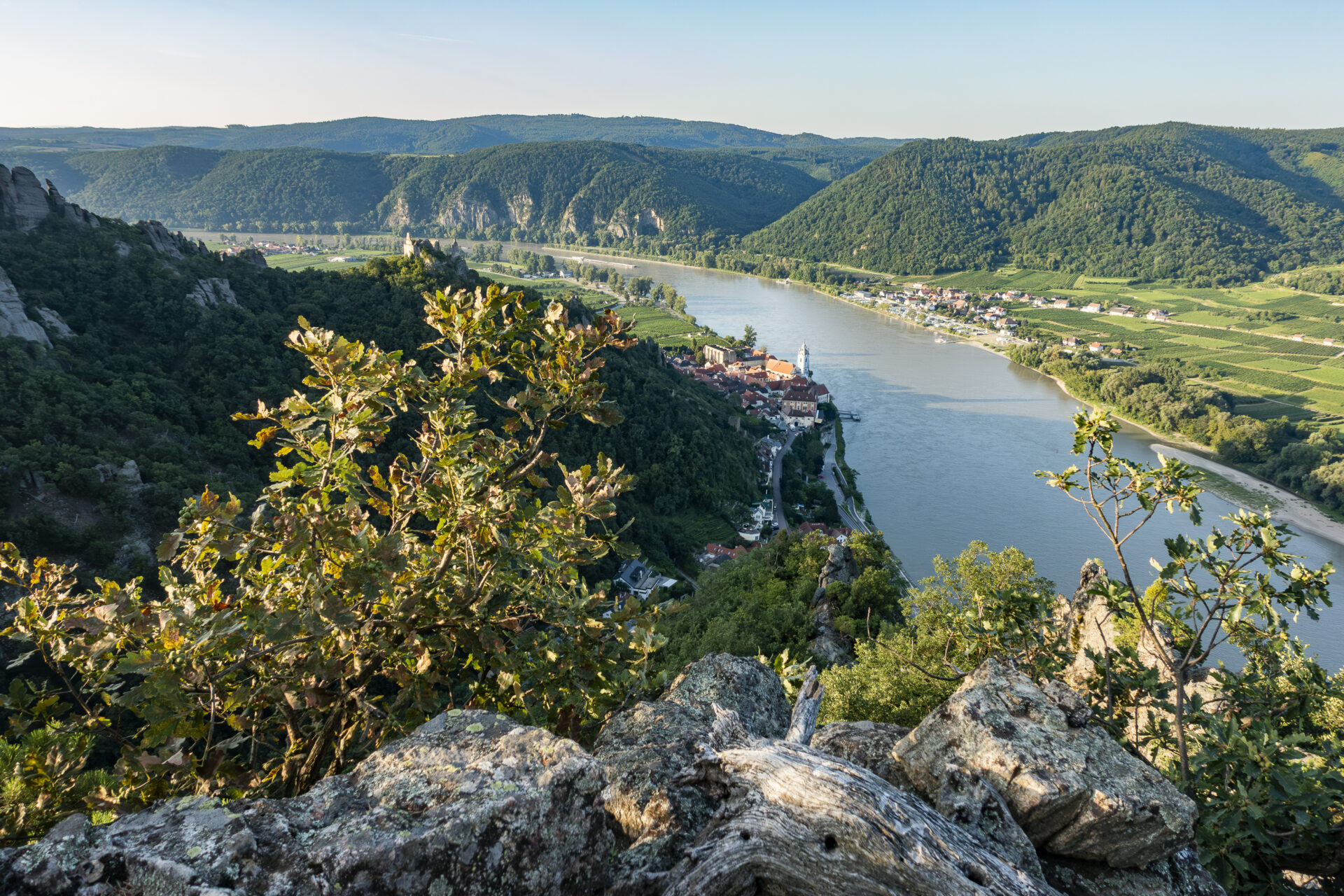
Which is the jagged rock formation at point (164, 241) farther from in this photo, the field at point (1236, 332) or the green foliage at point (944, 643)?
the field at point (1236, 332)

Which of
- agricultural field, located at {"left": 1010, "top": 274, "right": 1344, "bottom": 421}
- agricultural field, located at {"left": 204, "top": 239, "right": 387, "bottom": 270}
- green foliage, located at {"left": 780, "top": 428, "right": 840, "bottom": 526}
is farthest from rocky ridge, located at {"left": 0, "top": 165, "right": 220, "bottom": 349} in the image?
agricultural field, located at {"left": 1010, "top": 274, "right": 1344, "bottom": 421}

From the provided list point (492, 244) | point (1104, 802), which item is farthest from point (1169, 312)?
point (492, 244)

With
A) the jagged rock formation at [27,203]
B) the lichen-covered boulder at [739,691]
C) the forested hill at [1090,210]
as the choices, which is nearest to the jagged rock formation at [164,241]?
the jagged rock formation at [27,203]

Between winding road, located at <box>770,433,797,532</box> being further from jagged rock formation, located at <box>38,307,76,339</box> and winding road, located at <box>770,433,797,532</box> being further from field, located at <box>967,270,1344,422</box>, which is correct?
field, located at <box>967,270,1344,422</box>

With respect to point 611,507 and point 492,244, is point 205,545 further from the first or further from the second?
point 492,244

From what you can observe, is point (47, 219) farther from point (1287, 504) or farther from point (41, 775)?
point (1287, 504)

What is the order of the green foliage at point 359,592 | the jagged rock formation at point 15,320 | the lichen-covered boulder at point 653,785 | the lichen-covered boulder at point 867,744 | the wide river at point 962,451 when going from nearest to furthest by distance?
the green foliage at point 359,592 → the lichen-covered boulder at point 653,785 → the lichen-covered boulder at point 867,744 → the jagged rock formation at point 15,320 → the wide river at point 962,451
